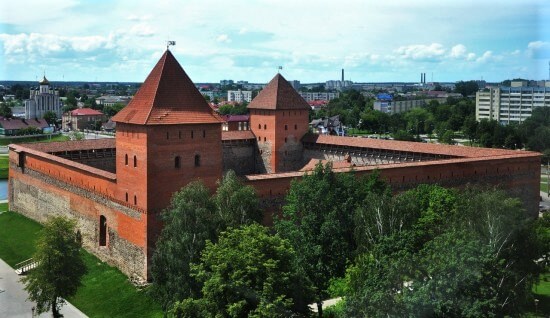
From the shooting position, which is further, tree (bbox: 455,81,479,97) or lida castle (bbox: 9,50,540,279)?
tree (bbox: 455,81,479,97)

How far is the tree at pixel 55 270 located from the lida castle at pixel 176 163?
2.69 meters

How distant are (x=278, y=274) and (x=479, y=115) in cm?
6149

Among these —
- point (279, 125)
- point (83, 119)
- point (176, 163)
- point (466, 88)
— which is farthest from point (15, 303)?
point (466, 88)

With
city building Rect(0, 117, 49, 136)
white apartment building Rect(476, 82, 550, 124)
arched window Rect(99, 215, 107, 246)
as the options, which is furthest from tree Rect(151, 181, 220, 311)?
city building Rect(0, 117, 49, 136)

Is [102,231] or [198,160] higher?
[198,160]

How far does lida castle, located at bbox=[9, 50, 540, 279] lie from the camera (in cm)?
2267

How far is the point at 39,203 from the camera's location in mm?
31531

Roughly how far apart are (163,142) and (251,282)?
929 cm

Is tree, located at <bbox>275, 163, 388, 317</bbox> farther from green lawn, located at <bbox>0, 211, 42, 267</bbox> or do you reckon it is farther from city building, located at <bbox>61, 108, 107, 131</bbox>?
city building, located at <bbox>61, 108, 107, 131</bbox>

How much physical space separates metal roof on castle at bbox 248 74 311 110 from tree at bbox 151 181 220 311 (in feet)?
59.4

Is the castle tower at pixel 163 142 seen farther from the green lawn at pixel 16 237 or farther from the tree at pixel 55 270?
the green lawn at pixel 16 237

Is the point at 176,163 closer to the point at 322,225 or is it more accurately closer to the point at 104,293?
the point at 104,293

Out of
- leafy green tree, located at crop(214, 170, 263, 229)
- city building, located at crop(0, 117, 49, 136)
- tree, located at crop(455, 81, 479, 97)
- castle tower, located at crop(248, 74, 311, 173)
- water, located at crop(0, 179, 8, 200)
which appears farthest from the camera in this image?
tree, located at crop(455, 81, 479, 97)

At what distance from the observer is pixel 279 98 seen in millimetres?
36844
